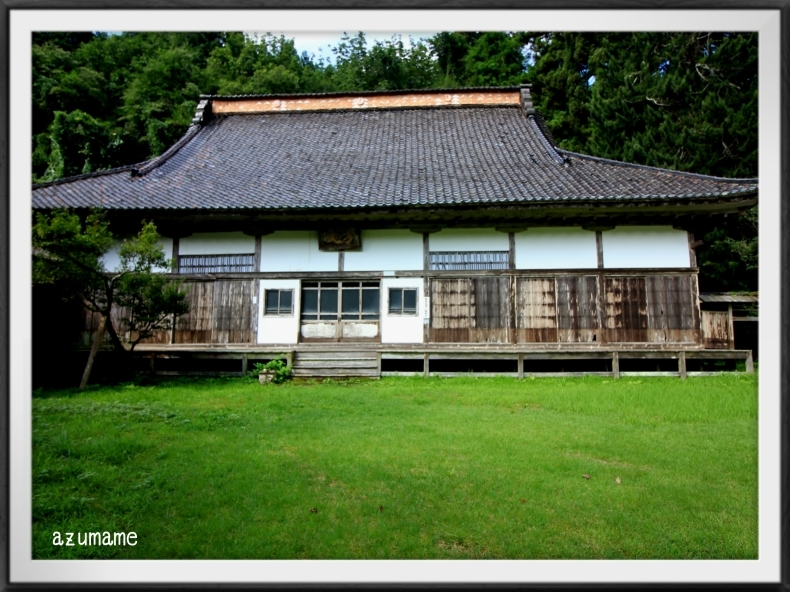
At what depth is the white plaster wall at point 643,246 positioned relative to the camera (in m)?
9.80

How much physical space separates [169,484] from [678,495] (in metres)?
3.93

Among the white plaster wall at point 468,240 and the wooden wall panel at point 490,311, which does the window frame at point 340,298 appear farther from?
the wooden wall panel at point 490,311

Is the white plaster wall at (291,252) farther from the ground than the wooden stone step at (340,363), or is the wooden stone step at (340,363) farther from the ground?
the white plaster wall at (291,252)

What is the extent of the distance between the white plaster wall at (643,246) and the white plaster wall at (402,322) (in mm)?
3499

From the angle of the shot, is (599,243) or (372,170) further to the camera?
(372,170)

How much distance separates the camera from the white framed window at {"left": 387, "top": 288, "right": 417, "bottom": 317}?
10164 millimetres

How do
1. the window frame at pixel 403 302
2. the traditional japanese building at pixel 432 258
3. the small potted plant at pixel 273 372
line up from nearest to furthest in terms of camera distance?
the small potted plant at pixel 273 372 < the traditional japanese building at pixel 432 258 < the window frame at pixel 403 302

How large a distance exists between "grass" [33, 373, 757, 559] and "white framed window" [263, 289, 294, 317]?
3427 mm

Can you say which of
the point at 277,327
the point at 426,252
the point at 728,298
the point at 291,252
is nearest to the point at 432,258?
the point at 426,252

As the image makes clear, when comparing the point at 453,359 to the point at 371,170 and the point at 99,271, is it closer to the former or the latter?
the point at 371,170

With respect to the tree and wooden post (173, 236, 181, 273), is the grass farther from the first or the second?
wooden post (173, 236, 181, 273)

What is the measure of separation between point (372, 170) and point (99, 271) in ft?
18.3

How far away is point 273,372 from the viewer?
9.17 m

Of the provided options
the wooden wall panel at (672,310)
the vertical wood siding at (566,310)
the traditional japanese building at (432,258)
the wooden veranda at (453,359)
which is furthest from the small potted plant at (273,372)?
the wooden wall panel at (672,310)
